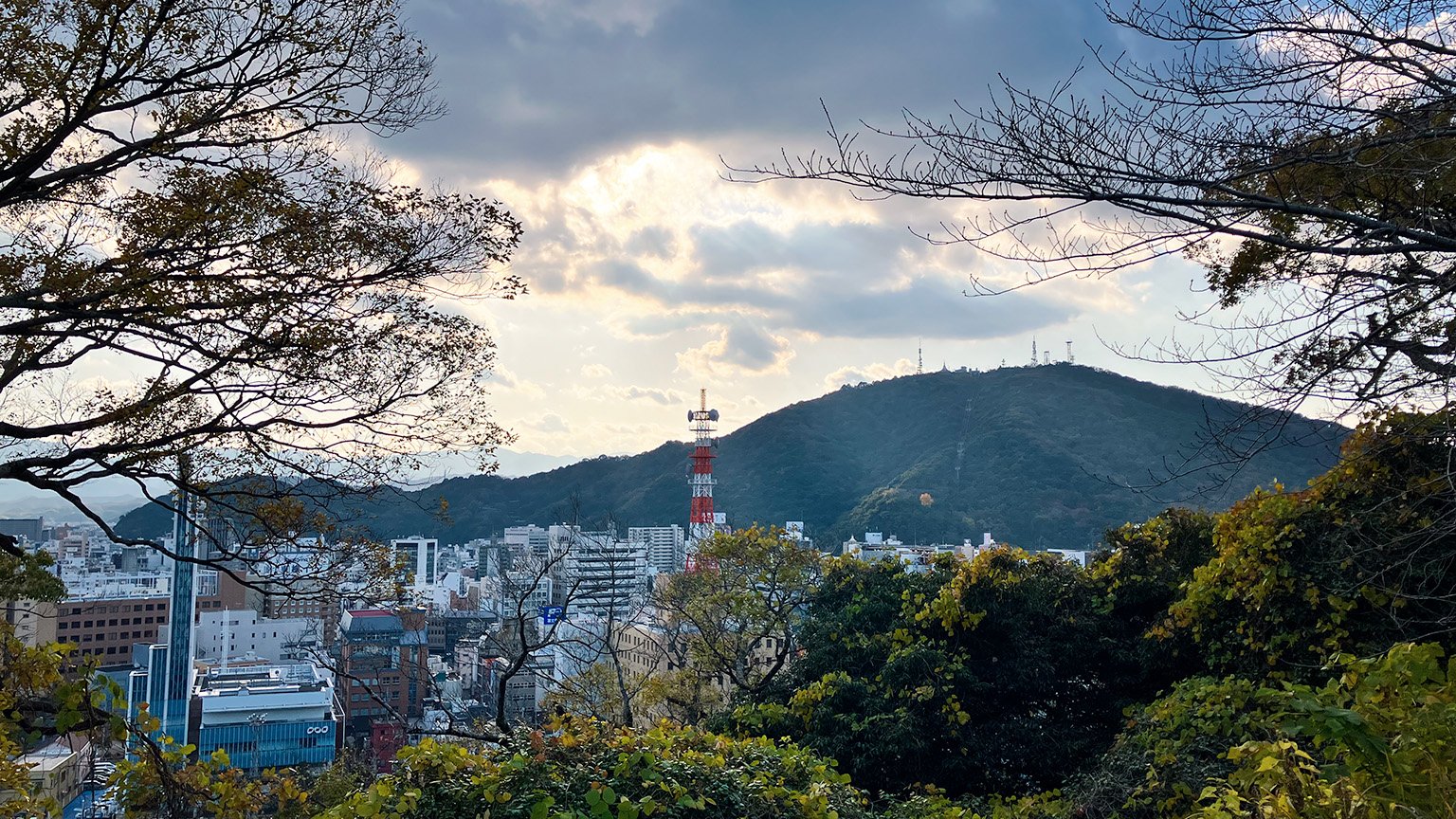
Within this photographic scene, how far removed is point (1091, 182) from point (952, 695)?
384 centimetres

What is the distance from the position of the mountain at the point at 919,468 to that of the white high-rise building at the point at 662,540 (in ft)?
5.87

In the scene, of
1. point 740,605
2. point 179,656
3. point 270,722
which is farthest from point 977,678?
point 179,656

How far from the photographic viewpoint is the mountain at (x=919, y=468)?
138 ft

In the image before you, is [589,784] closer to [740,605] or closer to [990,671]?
[990,671]

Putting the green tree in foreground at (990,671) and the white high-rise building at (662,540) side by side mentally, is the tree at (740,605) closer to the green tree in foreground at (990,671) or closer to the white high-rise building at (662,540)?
the green tree in foreground at (990,671)

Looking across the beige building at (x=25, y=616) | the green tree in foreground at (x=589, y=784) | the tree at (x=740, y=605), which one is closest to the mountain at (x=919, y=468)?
the tree at (x=740, y=605)

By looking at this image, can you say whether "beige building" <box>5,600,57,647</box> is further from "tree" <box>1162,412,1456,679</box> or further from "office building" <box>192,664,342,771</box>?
"office building" <box>192,664,342,771</box>

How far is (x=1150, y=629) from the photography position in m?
5.77

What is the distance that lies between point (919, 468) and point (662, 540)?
16.9 meters

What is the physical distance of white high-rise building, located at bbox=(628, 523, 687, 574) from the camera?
172 ft

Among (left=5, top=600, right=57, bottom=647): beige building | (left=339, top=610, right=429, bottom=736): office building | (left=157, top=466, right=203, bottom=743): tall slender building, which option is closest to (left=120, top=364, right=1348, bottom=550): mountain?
(left=339, top=610, right=429, bottom=736): office building

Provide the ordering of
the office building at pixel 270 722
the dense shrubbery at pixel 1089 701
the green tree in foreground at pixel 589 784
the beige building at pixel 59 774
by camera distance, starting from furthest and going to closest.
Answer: the office building at pixel 270 722
the beige building at pixel 59 774
the green tree in foreground at pixel 589 784
the dense shrubbery at pixel 1089 701

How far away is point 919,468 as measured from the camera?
53156 mm

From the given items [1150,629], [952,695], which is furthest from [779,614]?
[1150,629]
